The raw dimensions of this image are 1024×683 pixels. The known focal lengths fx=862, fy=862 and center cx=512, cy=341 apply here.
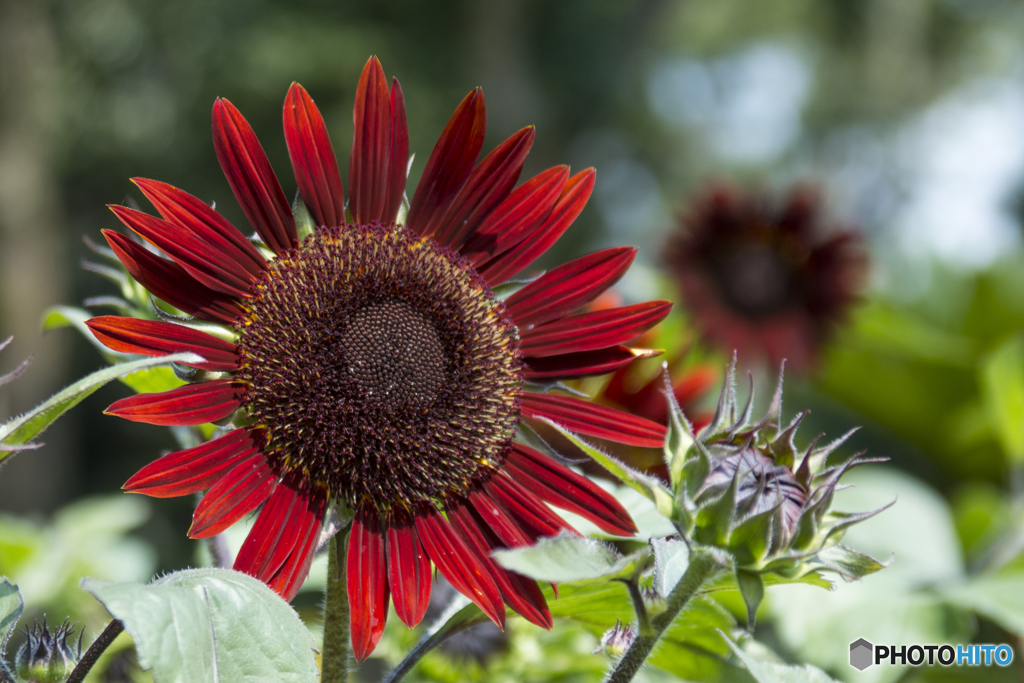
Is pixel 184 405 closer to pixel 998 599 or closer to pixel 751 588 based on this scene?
pixel 751 588

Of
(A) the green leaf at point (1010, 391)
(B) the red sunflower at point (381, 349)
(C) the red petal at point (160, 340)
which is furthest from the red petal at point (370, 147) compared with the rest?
(A) the green leaf at point (1010, 391)

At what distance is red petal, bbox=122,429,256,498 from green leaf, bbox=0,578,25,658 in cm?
6


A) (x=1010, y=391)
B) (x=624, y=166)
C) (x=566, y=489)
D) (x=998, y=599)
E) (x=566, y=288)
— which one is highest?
(x=624, y=166)

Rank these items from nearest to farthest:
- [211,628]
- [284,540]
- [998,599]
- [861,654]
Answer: [211,628] < [284,540] < [861,654] < [998,599]

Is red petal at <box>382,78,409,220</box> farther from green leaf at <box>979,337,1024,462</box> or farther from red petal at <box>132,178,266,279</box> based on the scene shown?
green leaf at <box>979,337,1024,462</box>

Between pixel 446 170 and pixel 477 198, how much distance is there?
0.02 meters

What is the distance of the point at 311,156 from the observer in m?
0.45

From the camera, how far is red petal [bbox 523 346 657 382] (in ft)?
1.59

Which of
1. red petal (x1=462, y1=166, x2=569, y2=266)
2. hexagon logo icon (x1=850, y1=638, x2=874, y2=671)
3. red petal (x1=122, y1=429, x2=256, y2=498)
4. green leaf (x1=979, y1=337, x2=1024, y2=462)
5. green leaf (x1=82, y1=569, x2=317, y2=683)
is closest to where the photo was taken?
green leaf (x1=82, y1=569, x2=317, y2=683)

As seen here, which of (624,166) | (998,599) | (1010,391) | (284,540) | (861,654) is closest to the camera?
(284,540)

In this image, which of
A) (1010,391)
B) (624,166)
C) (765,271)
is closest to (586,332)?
(1010,391)

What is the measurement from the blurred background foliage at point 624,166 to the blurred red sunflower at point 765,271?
5 centimetres

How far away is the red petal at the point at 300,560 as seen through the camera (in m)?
0.39

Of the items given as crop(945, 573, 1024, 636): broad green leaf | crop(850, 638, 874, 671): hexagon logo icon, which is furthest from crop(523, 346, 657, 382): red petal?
crop(945, 573, 1024, 636): broad green leaf
